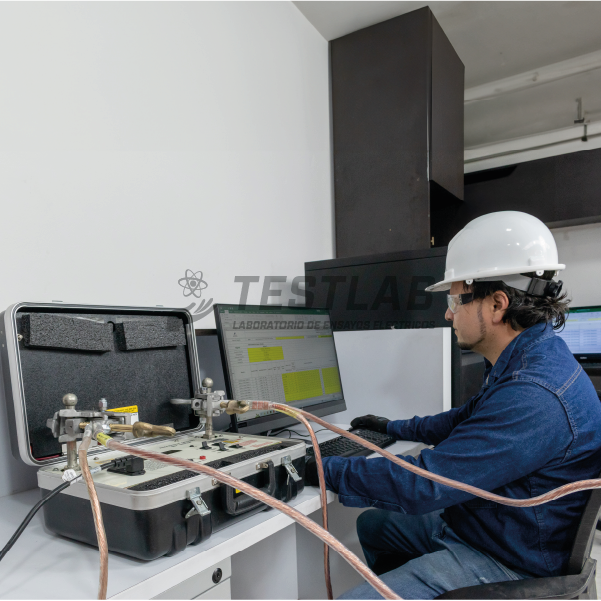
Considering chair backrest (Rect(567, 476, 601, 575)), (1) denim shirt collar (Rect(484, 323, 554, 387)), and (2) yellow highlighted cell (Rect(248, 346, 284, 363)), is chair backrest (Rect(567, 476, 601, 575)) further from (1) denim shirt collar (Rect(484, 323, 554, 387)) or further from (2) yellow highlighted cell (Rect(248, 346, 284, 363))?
(2) yellow highlighted cell (Rect(248, 346, 284, 363))

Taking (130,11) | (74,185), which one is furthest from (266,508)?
(130,11)

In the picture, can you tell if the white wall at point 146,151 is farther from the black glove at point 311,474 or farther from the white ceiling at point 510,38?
the black glove at point 311,474

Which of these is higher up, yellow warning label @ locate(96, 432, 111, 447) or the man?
yellow warning label @ locate(96, 432, 111, 447)

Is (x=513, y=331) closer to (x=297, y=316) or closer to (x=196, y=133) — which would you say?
(x=297, y=316)

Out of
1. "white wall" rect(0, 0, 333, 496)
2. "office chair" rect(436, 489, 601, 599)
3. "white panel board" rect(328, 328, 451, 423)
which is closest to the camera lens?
"office chair" rect(436, 489, 601, 599)

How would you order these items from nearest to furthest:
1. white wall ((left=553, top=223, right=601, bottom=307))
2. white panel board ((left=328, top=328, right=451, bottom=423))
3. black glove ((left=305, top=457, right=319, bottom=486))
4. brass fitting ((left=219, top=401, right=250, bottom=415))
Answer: brass fitting ((left=219, top=401, right=250, bottom=415)) < black glove ((left=305, top=457, right=319, bottom=486)) < white panel board ((left=328, top=328, right=451, bottom=423)) < white wall ((left=553, top=223, right=601, bottom=307))

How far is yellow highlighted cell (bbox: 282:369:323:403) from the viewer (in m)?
1.41

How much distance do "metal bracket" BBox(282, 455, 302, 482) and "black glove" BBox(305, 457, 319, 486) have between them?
71 millimetres

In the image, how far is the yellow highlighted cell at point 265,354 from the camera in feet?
4.29

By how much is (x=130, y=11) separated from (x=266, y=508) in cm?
142

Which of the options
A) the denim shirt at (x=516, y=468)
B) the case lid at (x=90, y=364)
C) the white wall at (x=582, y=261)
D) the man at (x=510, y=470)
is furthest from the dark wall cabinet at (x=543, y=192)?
the case lid at (x=90, y=364)

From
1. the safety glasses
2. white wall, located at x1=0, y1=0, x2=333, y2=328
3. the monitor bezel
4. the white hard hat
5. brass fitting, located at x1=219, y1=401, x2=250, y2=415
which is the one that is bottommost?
the monitor bezel

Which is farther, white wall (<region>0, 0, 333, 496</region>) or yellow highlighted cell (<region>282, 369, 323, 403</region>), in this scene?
yellow highlighted cell (<region>282, 369, 323, 403</region>)

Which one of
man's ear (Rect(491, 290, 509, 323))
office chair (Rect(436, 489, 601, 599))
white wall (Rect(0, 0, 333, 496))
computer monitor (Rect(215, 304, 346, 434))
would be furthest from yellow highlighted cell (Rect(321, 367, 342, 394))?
office chair (Rect(436, 489, 601, 599))
